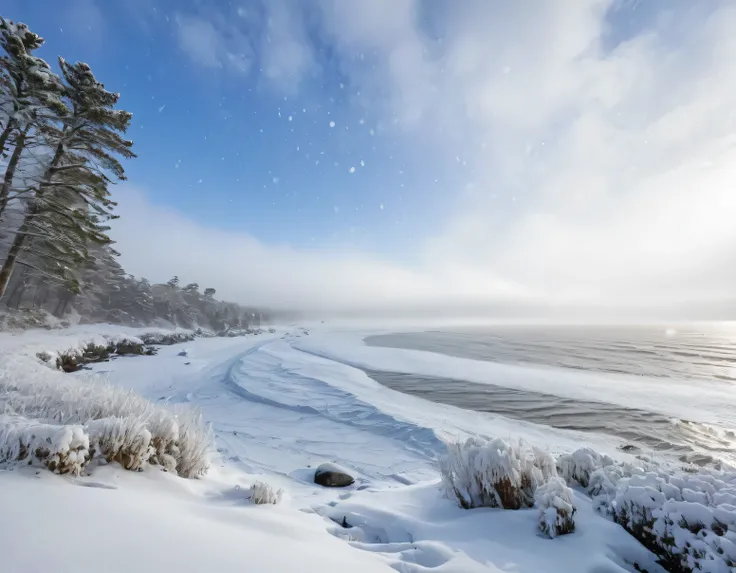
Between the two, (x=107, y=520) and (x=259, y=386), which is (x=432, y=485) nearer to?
(x=107, y=520)

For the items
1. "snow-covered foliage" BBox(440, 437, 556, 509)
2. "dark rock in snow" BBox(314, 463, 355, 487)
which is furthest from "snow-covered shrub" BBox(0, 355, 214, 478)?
"snow-covered foliage" BBox(440, 437, 556, 509)

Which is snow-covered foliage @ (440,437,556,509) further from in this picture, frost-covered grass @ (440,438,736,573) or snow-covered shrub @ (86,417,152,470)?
snow-covered shrub @ (86,417,152,470)

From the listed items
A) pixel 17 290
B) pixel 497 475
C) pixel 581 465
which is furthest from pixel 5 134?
pixel 17 290

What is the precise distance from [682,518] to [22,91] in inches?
739

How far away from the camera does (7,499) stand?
2307mm

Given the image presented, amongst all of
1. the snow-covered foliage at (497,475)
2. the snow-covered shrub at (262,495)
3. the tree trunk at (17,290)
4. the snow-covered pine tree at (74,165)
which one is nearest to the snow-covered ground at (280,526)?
the snow-covered shrub at (262,495)

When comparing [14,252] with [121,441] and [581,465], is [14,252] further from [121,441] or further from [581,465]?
[581,465]

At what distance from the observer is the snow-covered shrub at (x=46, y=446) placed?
122 inches

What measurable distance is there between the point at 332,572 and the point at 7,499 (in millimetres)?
2255

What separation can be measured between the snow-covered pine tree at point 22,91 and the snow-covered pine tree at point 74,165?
53cm

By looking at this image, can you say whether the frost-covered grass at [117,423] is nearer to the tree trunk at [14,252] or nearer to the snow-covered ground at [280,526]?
the snow-covered ground at [280,526]

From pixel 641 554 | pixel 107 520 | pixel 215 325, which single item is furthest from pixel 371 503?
pixel 215 325

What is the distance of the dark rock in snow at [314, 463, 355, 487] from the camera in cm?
632

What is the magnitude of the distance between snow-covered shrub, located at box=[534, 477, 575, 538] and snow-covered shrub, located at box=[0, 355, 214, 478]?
407 centimetres
